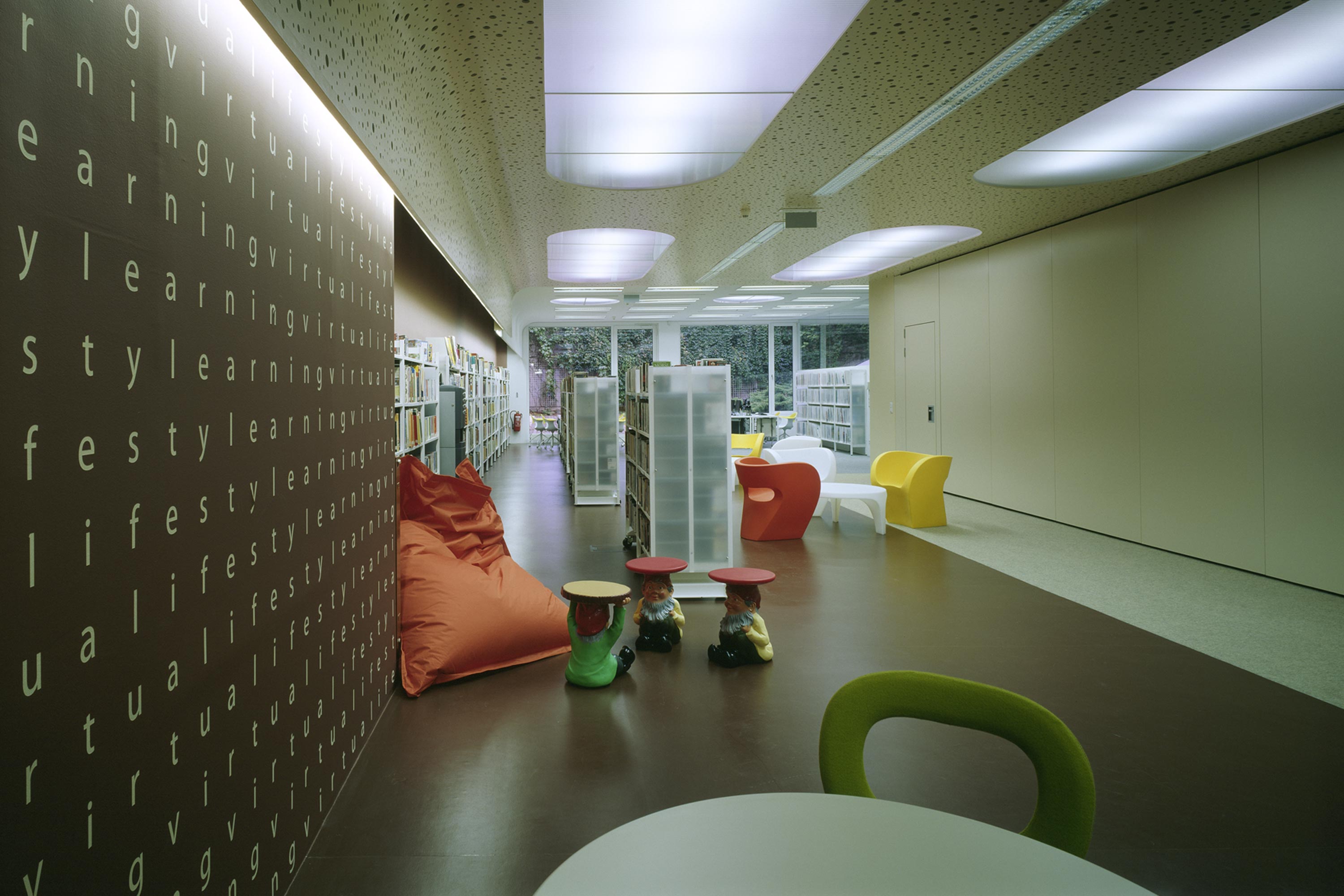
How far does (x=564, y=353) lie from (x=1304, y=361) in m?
18.8

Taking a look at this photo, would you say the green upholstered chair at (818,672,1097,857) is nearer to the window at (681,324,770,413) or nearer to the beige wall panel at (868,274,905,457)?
the beige wall panel at (868,274,905,457)

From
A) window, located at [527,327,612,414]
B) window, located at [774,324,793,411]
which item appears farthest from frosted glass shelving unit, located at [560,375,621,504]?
window, located at [774,324,793,411]

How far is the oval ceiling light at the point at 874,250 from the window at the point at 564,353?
1128cm

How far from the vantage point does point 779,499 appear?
7.02 metres

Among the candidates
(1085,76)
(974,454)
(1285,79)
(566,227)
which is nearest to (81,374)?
(1085,76)

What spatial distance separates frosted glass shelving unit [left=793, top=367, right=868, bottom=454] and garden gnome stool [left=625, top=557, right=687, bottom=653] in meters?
12.4

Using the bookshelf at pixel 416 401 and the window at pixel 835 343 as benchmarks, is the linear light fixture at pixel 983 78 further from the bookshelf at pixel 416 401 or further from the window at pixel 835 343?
the window at pixel 835 343

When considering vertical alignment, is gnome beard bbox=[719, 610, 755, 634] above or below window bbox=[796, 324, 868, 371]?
below

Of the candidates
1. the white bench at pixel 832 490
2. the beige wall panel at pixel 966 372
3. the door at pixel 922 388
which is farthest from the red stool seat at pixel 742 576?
the door at pixel 922 388

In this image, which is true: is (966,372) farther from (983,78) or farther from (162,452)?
(162,452)

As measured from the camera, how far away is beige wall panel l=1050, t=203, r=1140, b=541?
259 inches

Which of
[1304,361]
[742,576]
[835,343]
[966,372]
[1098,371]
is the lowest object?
[742,576]

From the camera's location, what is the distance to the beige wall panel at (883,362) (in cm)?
1080

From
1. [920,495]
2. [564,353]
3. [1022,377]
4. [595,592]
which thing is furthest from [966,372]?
[564,353]
